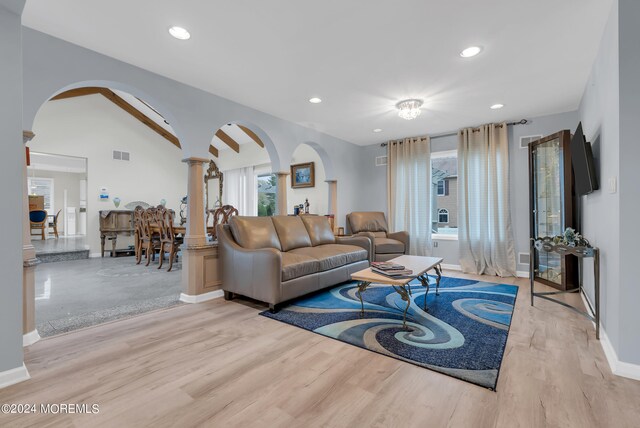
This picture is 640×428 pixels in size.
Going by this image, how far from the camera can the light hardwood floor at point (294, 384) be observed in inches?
55.1

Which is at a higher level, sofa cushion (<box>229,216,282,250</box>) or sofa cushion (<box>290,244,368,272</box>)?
sofa cushion (<box>229,216,282,250</box>)

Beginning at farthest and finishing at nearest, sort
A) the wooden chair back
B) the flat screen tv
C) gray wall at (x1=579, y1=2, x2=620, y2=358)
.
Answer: the wooden chair back, the flat screen tv, gray wall at (x1=579, y1=2, x2=620, y2=358)

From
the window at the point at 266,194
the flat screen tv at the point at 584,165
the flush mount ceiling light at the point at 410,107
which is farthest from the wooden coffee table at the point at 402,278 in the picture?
the window at the point at 266,194

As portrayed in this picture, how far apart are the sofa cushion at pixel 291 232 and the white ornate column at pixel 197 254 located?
84cm

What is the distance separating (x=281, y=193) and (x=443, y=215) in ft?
10.6

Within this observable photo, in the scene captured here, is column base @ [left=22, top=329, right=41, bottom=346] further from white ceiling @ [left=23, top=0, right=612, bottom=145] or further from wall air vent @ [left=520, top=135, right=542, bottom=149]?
wall air vent @ [left=520, top=135, right=542, bottom=149]

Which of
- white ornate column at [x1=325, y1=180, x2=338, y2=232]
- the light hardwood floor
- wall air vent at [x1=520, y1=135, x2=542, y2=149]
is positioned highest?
wall air vent at [x1=520, y1=135, x2=542, y2=149]

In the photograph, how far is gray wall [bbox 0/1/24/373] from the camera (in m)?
1.65

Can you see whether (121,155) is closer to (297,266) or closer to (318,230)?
(318,230)

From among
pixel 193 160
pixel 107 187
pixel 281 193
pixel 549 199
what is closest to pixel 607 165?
pixel 549 199

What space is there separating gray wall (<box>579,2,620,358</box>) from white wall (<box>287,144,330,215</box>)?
14.1 ft

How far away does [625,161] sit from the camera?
5.77 ft

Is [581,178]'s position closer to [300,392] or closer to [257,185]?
[300,392]

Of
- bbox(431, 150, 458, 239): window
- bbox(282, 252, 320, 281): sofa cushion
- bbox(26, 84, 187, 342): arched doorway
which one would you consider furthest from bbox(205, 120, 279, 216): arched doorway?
bbox(282, 252, 320, 281): sofa cushion
